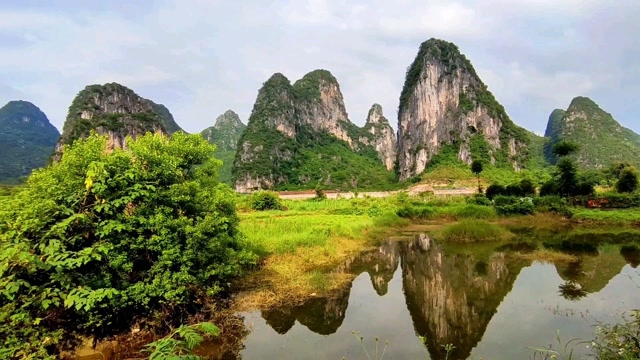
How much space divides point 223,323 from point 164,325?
1.42 meters

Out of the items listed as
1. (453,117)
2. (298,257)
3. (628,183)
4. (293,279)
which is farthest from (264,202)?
(453,117)

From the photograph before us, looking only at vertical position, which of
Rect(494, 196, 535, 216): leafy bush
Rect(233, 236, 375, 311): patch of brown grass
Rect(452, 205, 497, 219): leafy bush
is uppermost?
Rect(494, 196, 535, 216): leafy bush

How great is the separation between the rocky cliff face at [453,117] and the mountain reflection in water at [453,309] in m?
74.3

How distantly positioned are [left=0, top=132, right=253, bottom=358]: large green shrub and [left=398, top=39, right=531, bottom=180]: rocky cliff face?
84348 mm

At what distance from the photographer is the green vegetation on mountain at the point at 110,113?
2985 inches

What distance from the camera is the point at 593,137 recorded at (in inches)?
4094

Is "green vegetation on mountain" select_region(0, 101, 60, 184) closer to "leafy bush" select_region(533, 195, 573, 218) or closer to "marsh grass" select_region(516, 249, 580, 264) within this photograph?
"leafy bush" select_region(533, 195, 573, 218)

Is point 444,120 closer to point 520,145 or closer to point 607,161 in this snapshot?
point 520,145

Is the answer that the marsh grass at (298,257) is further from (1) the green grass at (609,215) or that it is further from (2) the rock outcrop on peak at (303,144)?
(2) the rock outcrop on peak at (303,144)

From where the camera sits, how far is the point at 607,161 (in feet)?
312

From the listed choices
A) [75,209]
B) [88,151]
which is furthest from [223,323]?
[88,151]

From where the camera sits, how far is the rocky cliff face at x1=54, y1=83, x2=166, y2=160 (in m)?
74.2

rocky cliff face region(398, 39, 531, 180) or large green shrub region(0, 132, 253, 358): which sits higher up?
rocky cliff face region(398, 39, 531, 180)

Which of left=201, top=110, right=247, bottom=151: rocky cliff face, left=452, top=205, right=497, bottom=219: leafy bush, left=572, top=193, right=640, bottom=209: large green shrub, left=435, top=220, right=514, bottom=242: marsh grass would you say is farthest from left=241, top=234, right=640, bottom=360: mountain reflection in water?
left=201, top=110, right=247, bottom=151: rocky cliff face
